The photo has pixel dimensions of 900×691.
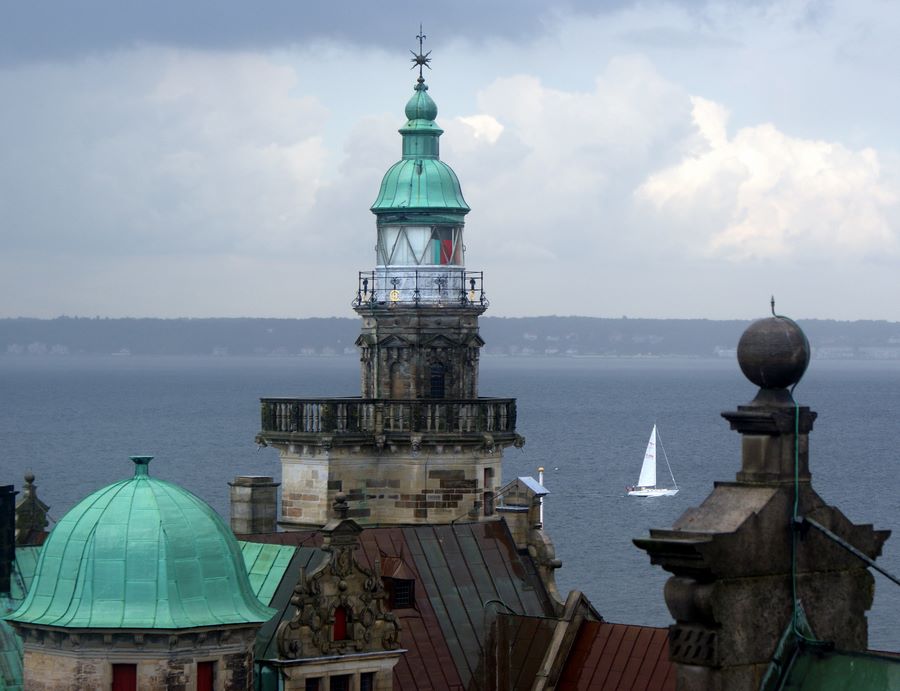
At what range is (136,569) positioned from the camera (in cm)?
3338

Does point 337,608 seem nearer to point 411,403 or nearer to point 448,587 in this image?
point 448,587

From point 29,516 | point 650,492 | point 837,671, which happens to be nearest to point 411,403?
point 29,516

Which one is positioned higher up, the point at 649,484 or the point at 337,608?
the point at 337,608

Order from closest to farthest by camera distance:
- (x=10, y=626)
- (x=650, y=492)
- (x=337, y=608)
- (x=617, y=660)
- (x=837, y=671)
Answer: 1. (x=837, y=671)
2. (x=337, y=608)
3. (x=10, y=626)
4. (x=617, y=660)
5. (x=650, y=492)

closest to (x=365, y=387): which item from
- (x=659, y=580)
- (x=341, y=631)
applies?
(x=341, y=631)

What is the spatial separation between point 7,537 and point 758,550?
2531 cm

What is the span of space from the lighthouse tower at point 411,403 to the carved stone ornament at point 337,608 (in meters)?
16.7

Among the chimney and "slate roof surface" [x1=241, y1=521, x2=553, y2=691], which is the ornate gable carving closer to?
"slate roof surface" [x1=241, y1=521, x2=553, y2=691]

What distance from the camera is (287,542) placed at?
1725 inches

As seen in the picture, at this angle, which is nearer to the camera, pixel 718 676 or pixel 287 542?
pixel 718 676

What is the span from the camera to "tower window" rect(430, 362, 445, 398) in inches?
2180

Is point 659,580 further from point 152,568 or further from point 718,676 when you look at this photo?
point 718,676

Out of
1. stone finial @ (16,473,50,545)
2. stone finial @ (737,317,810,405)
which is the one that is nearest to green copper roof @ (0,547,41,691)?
stone finial @ (16,473,50,545)

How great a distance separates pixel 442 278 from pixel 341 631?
20.7 meters
